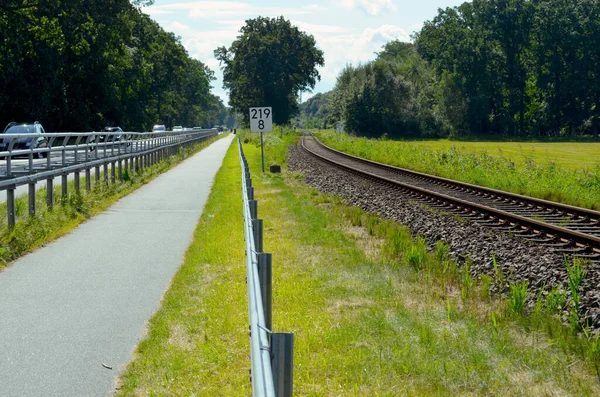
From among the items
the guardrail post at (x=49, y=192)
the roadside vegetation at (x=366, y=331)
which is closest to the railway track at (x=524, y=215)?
the roadside vegetation at (x=366, y=331)

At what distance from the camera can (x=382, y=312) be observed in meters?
7.85

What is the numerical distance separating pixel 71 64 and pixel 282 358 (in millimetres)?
55515

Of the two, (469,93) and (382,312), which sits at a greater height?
(469,93)

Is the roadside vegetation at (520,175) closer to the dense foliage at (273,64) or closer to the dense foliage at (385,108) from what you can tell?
the dense foliage at (385,108)

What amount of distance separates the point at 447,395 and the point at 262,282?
1.69 m

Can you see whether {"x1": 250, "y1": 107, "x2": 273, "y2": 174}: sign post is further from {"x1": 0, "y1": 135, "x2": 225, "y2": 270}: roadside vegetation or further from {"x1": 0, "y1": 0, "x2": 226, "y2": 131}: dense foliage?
{"x1": 0, "y1": 0, "x2": 226, "y2": 131}: dense foliage

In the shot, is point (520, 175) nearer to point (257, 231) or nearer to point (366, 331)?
point (366, 331)

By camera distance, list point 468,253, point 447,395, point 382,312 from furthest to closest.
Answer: point 468,253, point 382,312, point 447,395

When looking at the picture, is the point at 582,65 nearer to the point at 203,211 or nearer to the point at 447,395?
the point at 203,211

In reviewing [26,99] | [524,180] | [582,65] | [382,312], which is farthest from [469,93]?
[382,312]

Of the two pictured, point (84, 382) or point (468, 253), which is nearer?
point (84, 382)

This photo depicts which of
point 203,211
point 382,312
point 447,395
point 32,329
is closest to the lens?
point 447,395

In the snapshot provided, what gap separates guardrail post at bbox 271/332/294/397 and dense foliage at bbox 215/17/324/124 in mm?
108239

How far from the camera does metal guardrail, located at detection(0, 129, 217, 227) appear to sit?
1303cm
